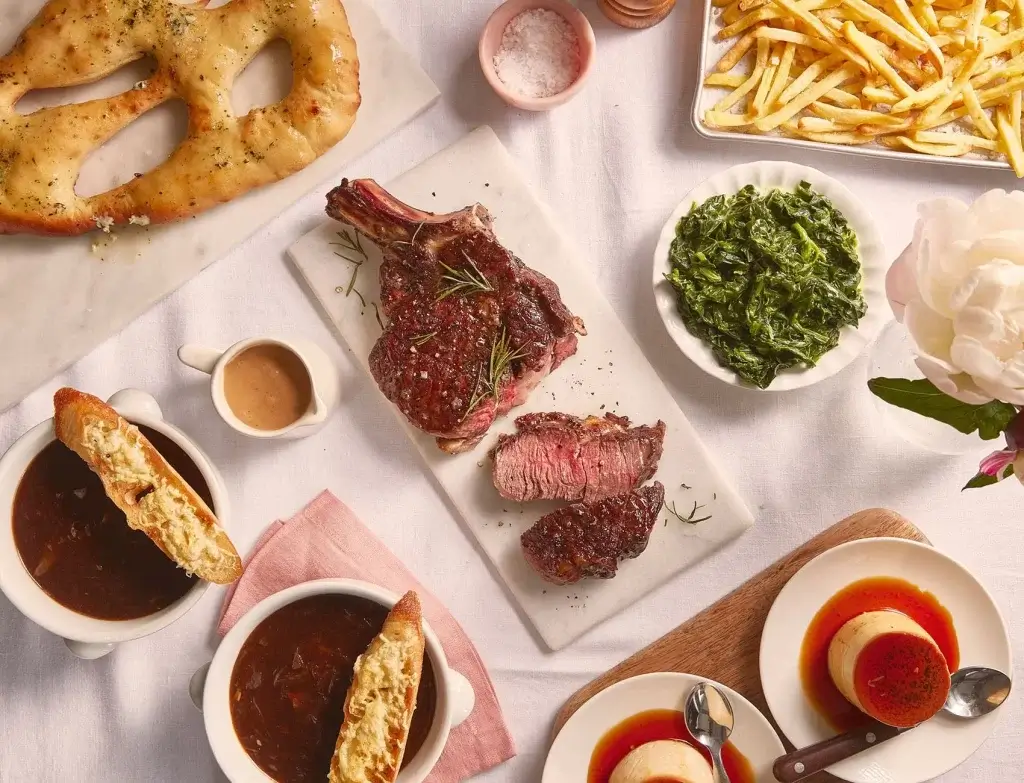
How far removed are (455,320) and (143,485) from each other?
981 mm

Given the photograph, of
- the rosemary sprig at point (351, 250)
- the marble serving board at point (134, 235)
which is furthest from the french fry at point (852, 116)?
the rosemary sprig at point (351, 250)

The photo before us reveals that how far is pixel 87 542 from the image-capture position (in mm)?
2363

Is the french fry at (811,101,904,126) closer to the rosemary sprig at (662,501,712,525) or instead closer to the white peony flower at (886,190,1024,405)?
the white peony flower at (886,190,1024,405)

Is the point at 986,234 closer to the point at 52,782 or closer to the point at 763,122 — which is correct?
the point at 763,122

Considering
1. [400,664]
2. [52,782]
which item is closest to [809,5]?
[400,664]

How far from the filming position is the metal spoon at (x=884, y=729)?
99.2 inches

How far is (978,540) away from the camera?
2.83 meters

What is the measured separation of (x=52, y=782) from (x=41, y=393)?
127 cm

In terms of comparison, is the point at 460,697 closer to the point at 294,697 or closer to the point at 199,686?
the point at 294,697

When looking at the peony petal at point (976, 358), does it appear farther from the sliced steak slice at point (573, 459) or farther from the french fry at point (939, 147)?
the french fry at point (939, 147)

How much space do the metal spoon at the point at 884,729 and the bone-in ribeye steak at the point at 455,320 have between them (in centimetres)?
134

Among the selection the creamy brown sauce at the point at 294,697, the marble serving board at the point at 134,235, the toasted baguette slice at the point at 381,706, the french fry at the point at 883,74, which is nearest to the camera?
the toasted baguette slice at the point at 381,706

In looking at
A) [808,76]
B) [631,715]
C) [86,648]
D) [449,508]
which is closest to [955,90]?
[808,76]

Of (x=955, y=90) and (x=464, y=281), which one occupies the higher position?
A: (x=464, y=281)
